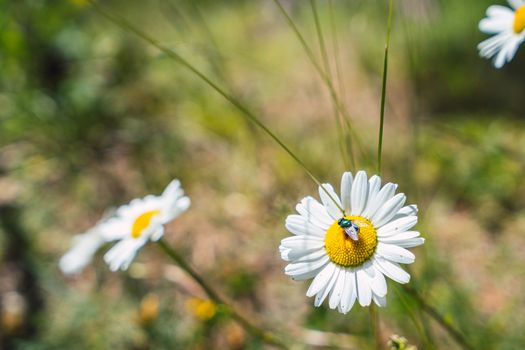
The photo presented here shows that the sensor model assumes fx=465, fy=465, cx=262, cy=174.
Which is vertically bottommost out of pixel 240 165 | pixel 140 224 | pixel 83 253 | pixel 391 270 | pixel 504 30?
pixel 83 253

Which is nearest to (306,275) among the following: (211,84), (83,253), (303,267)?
(303,267)

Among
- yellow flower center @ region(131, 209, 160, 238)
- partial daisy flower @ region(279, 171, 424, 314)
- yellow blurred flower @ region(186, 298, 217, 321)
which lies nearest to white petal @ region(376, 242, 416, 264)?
partial daisy flower @ region(279, 171, 424, 314)

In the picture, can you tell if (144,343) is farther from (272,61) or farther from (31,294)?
(272,61)

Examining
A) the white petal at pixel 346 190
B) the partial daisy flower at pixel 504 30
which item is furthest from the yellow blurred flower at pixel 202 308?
the partial daisy flower at pixel 504 30

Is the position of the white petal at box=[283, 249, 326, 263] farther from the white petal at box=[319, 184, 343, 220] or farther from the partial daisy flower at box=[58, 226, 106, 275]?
the partial daisy flower at box=[58, 226, 106, 275]

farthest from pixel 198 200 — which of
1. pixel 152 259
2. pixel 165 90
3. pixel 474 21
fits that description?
pixel 474 21

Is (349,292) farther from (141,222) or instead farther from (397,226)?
(141,222)

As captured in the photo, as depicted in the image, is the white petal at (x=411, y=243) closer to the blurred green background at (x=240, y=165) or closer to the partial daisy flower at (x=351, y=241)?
the partial daisy flower at (x=351, y=241)
